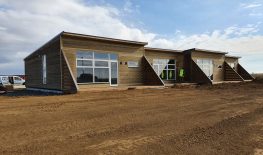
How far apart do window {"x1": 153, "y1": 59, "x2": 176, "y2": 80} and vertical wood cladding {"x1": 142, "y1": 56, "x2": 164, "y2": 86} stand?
2.37 metres

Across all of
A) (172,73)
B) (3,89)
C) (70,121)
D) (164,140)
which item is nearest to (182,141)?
(164,140)

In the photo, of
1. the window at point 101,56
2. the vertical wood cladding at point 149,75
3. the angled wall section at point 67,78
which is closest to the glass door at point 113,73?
the window at point 101,56

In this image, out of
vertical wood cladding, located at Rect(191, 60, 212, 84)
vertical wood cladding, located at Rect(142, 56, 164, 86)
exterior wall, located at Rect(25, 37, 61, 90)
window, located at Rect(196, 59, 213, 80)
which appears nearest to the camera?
exterior wall, located at Rect(25, 37, 61, 90)

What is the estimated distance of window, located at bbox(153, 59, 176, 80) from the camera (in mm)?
21516

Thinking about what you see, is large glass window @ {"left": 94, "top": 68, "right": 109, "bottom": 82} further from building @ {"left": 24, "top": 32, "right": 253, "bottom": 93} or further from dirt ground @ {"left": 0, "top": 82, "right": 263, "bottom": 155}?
dirt ground @ {"left": 0, "top": 82, "right": 263, "bottom": 155}

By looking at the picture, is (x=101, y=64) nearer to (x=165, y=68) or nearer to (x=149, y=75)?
(x=149, y=75)

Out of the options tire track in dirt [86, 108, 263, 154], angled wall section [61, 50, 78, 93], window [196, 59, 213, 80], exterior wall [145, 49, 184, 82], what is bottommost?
tire track in dirt [86, 108, 263, 154]

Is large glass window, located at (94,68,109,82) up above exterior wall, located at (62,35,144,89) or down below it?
below

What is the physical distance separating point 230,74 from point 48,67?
19519mm

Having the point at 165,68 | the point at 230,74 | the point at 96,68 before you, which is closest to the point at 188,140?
the point at 96,68

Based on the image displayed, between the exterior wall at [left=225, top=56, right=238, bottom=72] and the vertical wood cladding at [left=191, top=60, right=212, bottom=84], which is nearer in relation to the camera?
the vertical wood cladding at [left=191, top=60, right=212, bottom=84]

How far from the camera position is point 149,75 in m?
18.8

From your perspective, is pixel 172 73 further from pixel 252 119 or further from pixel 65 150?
pixel 65 150

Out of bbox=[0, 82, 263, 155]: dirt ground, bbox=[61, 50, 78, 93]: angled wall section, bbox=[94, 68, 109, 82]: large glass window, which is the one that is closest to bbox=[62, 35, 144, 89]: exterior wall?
bbox=[61, 50, 78, 93]: angled wall section
